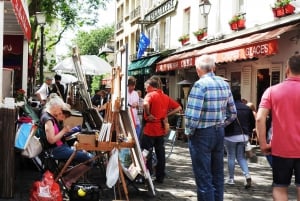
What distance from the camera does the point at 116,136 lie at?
700 cm

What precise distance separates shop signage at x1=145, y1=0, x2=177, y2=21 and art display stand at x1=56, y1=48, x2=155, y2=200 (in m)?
20.1

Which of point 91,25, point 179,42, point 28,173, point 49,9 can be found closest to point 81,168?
point 28,173

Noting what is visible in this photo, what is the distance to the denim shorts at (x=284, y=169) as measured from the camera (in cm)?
504

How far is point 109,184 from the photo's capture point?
670 centimetres

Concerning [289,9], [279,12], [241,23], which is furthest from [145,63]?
[289,9]

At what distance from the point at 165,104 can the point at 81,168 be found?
2.27m

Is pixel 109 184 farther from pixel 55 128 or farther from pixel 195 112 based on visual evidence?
pixel 195 112

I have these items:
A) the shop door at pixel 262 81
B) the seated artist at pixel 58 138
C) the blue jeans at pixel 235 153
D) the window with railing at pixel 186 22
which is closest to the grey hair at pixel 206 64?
the seated artist at pixel 58 138

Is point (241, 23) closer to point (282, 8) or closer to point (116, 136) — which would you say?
point (282, 8)

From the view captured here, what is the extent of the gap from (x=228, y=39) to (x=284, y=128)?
1402cm

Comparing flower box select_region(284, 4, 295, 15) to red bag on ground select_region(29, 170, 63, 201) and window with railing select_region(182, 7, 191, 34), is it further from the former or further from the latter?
window with railing select_region(182, 7, 191, 34)

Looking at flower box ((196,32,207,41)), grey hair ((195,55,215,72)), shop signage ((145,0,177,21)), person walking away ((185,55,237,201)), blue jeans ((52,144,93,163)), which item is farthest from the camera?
shop signage ((145,0,177,21))

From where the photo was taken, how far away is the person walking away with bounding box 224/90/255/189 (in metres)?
8.71

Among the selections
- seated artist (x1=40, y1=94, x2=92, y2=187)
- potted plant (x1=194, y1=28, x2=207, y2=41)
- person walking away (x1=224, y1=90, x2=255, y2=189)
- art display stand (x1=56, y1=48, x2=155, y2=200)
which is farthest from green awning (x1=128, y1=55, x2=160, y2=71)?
seated artist (x1=40, y1=94, x2=92, y2=187)
